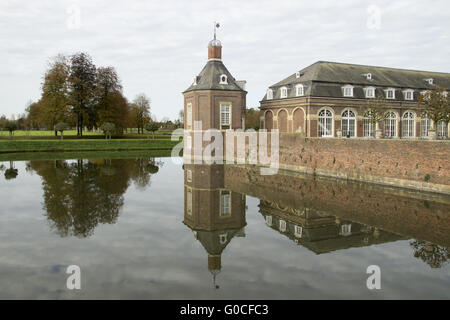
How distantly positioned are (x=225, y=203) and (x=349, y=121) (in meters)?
23.8

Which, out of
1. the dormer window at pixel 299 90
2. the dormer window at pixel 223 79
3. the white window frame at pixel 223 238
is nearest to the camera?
the white window frame at pixel 223 238

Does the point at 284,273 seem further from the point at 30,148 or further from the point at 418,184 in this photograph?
the point at 30,148

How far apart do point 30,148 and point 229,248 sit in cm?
4020

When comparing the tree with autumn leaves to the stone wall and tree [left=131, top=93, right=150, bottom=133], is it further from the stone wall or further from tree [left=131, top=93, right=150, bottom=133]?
the stone wall

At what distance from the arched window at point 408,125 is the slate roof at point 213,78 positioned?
652 inches

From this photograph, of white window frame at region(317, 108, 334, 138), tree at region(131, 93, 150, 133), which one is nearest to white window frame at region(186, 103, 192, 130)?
white window frame at region(317, 108, 334, 138)

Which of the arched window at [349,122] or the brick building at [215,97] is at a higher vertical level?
the brick building at [215,97]

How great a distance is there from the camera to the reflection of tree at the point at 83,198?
33.9 ft

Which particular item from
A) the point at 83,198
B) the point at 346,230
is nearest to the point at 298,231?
the point at 346,230

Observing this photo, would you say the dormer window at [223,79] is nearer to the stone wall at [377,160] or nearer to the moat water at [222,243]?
the stone wall at [377,160]

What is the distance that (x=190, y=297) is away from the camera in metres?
5.84

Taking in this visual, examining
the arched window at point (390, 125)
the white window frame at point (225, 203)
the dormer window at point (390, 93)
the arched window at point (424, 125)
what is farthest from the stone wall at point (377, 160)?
the arched window at point (424, 125)

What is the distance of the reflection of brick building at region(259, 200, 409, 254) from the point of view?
870 cm

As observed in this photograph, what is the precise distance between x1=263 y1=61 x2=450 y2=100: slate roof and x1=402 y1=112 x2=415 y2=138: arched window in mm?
1825
